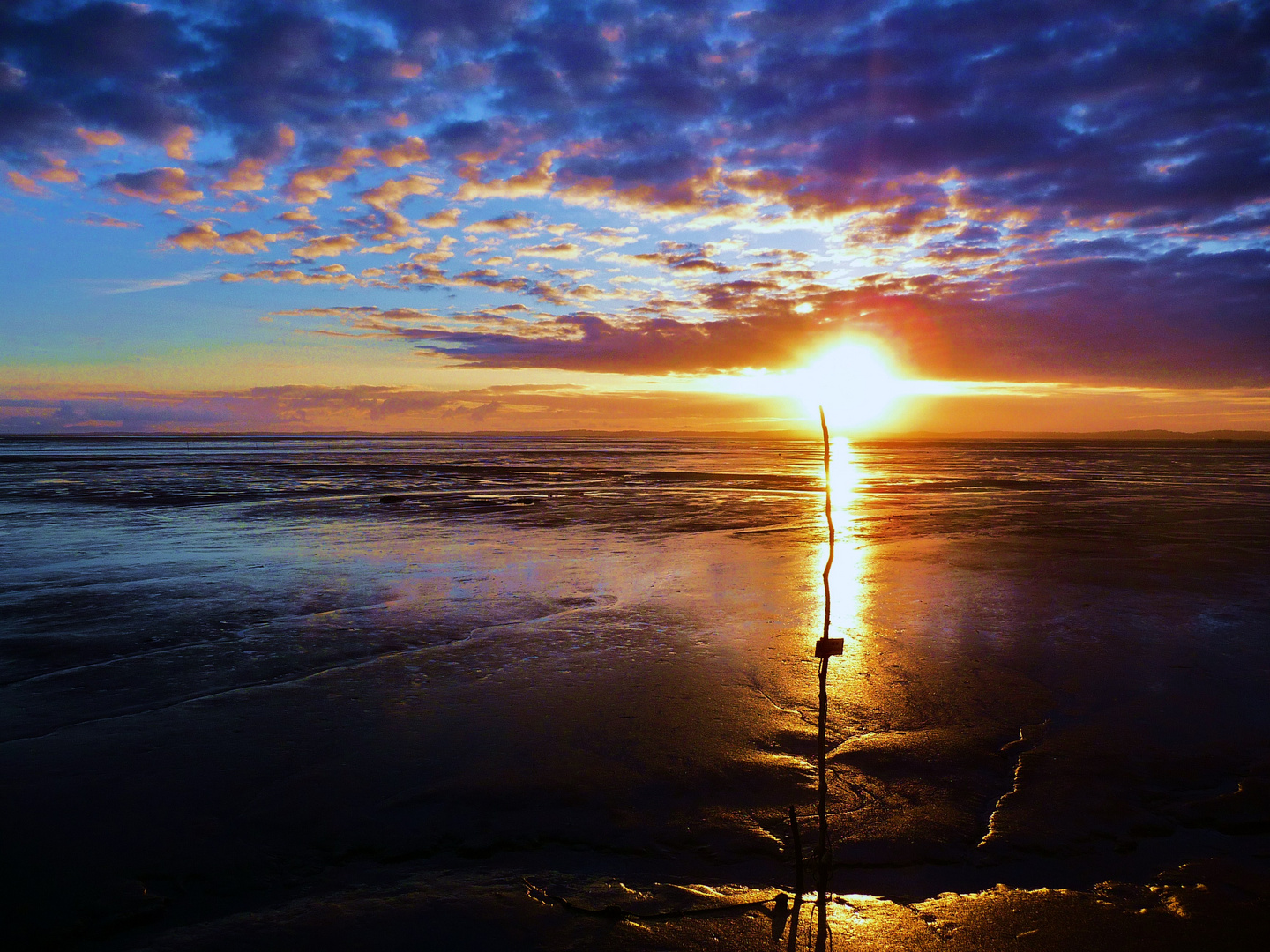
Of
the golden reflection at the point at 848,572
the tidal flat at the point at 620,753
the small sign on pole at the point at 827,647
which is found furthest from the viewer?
the golden reflection at the point at 848,572

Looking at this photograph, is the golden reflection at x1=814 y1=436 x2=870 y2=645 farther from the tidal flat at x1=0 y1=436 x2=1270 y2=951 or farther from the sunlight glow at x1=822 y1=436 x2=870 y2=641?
the tidal flat at x1=0 y1=436 x2=1270 y2=951

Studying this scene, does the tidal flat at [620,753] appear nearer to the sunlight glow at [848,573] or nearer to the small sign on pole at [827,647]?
the sunlight glow at [848,573]

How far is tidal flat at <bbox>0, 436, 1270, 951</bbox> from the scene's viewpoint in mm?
3408

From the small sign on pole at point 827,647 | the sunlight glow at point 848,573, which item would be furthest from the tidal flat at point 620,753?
the small sign on pole at point 827,647

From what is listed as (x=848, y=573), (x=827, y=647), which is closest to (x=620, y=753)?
(x=827, y=647)

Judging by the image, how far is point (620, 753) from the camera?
5035 millimetres

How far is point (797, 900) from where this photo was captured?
11.3 feet

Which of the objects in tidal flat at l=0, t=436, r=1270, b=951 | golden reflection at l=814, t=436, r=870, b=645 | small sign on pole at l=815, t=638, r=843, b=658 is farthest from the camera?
golden reflection at l=814, t=436, r=870, b=645

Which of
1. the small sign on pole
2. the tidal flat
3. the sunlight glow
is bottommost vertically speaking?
the sunlight glow

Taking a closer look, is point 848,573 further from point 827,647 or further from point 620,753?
point 620,753

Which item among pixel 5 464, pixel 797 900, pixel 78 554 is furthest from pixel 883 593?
pixel 5 464

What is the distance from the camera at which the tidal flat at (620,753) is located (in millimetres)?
3408

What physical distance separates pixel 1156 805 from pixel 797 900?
8.30 feet

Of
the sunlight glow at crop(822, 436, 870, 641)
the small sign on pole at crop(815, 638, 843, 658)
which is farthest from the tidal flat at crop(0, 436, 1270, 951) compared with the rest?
the small sign on pole at crop(815, 638, 843, 658)
